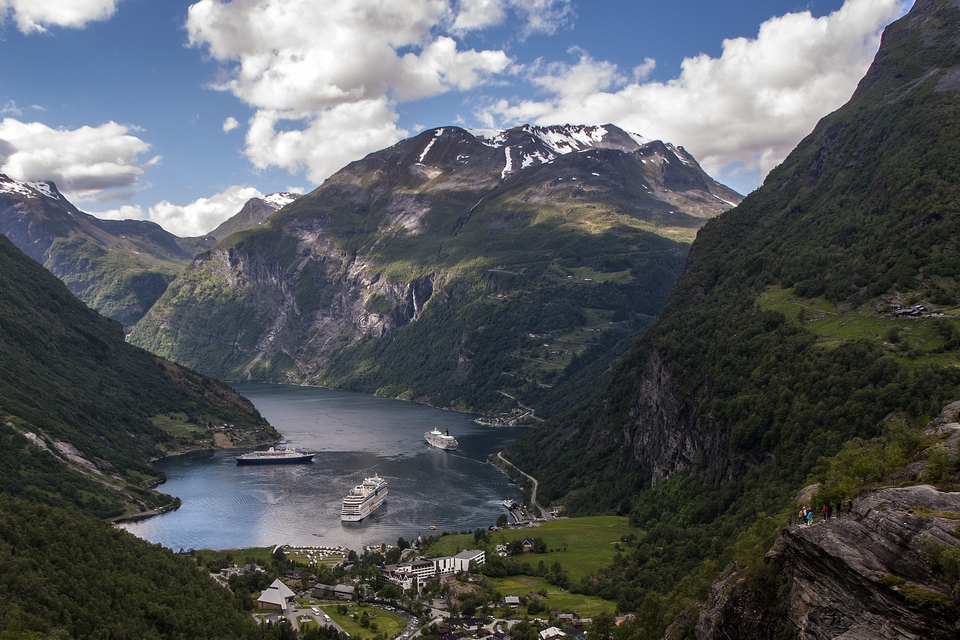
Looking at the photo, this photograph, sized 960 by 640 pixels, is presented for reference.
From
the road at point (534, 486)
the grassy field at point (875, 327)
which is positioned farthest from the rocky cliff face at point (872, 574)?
the road at point (534, 486)

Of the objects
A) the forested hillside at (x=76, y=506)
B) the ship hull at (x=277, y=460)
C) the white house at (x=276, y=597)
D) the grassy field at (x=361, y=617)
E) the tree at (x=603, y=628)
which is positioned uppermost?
the forested hillside at (x=76, y=506)

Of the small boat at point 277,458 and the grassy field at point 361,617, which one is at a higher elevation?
the small boat at point 277,458

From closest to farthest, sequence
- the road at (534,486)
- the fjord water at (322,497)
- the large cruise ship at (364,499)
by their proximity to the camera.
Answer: the fjord water at (322,497) < the large cruise ship at (364,499) < the road at (534,486)

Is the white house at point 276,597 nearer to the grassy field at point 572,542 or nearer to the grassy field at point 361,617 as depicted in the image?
the grassy field at point 361,617

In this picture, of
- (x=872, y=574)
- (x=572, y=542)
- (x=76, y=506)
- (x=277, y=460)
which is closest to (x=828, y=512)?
(x=872, y=574)

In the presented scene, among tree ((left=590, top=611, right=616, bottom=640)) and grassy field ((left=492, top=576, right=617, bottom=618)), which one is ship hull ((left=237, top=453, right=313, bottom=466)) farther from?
tree ((left=590, top=611, right=616, bottom=640))

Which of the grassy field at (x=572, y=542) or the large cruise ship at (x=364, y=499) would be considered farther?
the large cruise ship at (x=364, y=499)

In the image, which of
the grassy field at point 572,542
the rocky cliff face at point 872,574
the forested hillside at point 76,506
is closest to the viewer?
the rocky cliff face at point 872,574

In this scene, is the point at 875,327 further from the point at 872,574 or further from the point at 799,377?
the point at 872,574
